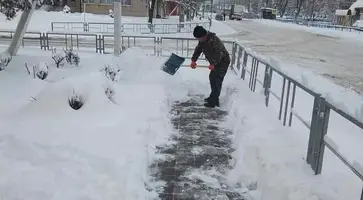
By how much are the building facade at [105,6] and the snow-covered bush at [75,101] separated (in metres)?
Result: 39.8

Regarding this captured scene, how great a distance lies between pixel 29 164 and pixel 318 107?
115 inches

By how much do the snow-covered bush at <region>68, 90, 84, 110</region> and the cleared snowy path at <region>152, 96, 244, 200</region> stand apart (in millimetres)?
1339

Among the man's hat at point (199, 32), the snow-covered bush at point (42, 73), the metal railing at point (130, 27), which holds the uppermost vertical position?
the man's hat at point (199, 32)

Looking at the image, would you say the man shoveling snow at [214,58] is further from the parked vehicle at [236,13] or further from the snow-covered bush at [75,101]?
the parked vehicle at [236,13]

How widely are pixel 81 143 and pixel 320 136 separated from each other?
255 centimetres

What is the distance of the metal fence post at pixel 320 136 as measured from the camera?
151 inches

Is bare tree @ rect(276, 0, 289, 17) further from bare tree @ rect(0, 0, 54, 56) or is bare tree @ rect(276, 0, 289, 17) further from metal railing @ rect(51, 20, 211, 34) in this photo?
bare tree @ rect(0, 0, 54, 56)

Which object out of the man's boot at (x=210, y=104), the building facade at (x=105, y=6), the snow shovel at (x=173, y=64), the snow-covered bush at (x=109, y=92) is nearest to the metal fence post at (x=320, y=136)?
the snow-covered bush at (x=109, y=92)

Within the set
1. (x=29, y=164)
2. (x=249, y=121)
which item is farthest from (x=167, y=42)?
(x=29, y=164)

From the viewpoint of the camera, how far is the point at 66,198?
3.55m

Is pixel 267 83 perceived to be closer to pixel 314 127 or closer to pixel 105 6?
pixel 314 127

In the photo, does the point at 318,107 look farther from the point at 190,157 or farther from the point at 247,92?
the point at 247,92

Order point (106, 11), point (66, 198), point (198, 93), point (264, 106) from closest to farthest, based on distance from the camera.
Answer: point (66, 198) → point (264, 106) → point (198, 93) → point (106, 11)

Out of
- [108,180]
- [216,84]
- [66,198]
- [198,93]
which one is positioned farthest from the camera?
[198,93]
